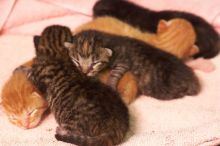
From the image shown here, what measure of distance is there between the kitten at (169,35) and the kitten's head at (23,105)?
0.56 m

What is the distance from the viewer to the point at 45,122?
1800 mm

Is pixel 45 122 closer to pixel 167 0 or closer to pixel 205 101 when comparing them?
pixel 205 101

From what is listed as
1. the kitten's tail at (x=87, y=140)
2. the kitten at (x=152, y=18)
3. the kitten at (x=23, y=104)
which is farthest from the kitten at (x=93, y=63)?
the kitten at (x=152, y=18)

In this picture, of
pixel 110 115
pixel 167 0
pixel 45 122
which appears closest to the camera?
pixel 110 115

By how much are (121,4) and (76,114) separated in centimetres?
97

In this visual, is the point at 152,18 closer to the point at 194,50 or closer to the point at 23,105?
the point at 194,50

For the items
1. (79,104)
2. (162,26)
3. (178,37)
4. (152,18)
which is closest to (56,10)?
(152,18)

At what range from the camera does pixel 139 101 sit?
1932 millimetres

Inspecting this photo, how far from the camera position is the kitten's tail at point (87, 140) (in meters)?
1.55

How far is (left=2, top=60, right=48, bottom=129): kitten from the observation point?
5.65 feet

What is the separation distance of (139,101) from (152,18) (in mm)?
570

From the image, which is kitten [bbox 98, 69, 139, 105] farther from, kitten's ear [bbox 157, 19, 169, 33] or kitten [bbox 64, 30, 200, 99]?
kitten's ear [bbox 157, 19, 169, 33]

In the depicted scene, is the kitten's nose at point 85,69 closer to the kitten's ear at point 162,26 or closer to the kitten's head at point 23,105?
the kitten's head at point 23,105

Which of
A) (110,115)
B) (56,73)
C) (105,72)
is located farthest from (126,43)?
(110,115)
